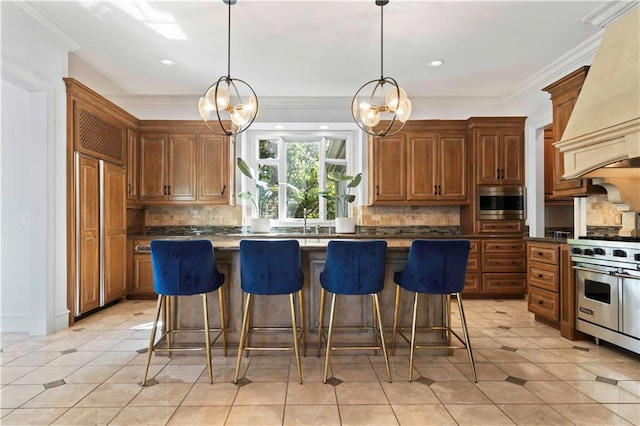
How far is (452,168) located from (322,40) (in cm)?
273

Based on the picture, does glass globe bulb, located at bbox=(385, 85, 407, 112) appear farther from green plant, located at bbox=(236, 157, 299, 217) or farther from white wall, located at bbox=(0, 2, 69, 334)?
white wall, located at bbox=(0, 2, 69, 334)

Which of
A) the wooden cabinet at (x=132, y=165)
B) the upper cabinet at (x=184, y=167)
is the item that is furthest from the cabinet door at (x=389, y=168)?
the wooden cabinet at (x=132, y=165)

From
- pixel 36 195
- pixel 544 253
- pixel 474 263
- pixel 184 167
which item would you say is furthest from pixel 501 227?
pixel 36 195

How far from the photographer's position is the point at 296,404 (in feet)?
7.09

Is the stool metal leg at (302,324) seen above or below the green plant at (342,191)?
below

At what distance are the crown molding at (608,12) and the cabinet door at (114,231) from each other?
17.6 feet

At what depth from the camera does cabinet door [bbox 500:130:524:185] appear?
5.05m

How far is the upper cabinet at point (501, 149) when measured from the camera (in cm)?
504

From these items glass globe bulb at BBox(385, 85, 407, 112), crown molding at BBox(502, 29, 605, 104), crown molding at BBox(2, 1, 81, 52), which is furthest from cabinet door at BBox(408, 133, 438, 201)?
crown molding at BBox(2, 1, 81, 52)

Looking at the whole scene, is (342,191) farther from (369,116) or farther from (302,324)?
(302,324)

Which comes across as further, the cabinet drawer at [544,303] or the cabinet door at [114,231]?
the cabinet door at [114,231]

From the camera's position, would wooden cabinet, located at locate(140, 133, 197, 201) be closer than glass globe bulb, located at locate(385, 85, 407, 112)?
No

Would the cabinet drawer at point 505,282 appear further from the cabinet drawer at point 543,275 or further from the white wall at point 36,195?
the white wall at point 36,195

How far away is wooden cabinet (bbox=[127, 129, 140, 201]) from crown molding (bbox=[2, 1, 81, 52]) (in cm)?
139
